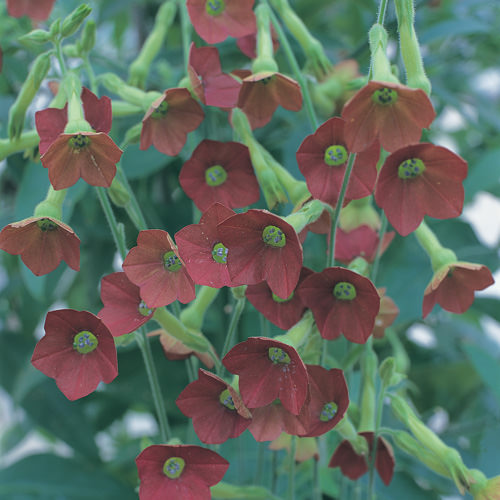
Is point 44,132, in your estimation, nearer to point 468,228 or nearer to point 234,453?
point 234,453

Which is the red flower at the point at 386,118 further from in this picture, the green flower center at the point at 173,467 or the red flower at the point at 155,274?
the green flower center at the point at 173,467

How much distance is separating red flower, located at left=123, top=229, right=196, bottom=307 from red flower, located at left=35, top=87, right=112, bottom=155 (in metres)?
0.12

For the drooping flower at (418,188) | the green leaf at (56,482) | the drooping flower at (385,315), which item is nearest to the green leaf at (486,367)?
the drooping flower at (385,315)

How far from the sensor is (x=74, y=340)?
592 millimetres

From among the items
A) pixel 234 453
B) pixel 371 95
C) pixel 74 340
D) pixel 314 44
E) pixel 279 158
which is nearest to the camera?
pixel 371 95

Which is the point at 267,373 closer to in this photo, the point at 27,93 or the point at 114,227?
the point at 114,227

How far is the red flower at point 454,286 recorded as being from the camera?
2.02ft

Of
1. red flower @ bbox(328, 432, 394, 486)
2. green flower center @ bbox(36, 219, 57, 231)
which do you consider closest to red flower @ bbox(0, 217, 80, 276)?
green flower center @ bbox(36, 219, 57, 231)

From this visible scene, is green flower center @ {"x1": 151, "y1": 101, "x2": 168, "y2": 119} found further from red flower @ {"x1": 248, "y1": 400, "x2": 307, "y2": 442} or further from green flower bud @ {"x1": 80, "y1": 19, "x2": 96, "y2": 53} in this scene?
red flower @ {"x1": 248, "y1": 400, "x2": 307, "y2": 442}

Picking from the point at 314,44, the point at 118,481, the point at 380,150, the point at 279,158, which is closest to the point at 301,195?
the point at 380,150

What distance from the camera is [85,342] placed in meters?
0.59

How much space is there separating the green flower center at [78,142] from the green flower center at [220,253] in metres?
0.14

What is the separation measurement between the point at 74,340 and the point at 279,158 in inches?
23.4

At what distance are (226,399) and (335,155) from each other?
0.23 metres
